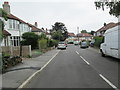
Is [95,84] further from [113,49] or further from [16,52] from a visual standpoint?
[16,52]

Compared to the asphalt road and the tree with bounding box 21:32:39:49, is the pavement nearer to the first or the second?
the asphalt road

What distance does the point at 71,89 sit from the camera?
6883 mm

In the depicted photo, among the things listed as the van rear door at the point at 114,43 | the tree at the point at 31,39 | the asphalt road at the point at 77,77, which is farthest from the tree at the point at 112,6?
the tree at the point at 31,39

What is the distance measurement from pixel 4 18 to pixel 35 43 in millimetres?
25258

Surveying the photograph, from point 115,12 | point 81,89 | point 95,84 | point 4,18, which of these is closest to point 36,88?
point 81,89

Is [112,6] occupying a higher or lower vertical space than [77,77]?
higher

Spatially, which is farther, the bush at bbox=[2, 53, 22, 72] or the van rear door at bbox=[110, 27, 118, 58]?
the van rear door at bbox=[110, 27, 118, 58]

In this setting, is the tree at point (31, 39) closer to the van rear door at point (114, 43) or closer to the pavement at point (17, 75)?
the van rear door at point (114, 43)

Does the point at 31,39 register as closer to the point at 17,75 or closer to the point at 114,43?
the point at 114,43

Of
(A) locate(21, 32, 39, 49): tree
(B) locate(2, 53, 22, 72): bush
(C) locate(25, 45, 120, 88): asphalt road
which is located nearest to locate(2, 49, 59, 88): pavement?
(B) locate(2, 53, 22, 72): bush

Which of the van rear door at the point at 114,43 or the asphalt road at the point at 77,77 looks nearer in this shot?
the asphalt road at the point at 77,77

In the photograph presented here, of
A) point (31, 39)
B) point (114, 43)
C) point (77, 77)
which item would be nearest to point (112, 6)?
point (114, 43)

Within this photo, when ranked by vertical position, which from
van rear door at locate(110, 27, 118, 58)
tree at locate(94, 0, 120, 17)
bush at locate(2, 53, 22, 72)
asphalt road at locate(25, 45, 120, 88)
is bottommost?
asphalt road at locate(25, 45, 120, 88)

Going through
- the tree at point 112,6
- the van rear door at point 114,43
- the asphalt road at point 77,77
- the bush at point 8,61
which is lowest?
the asphalt road at point 77,77
